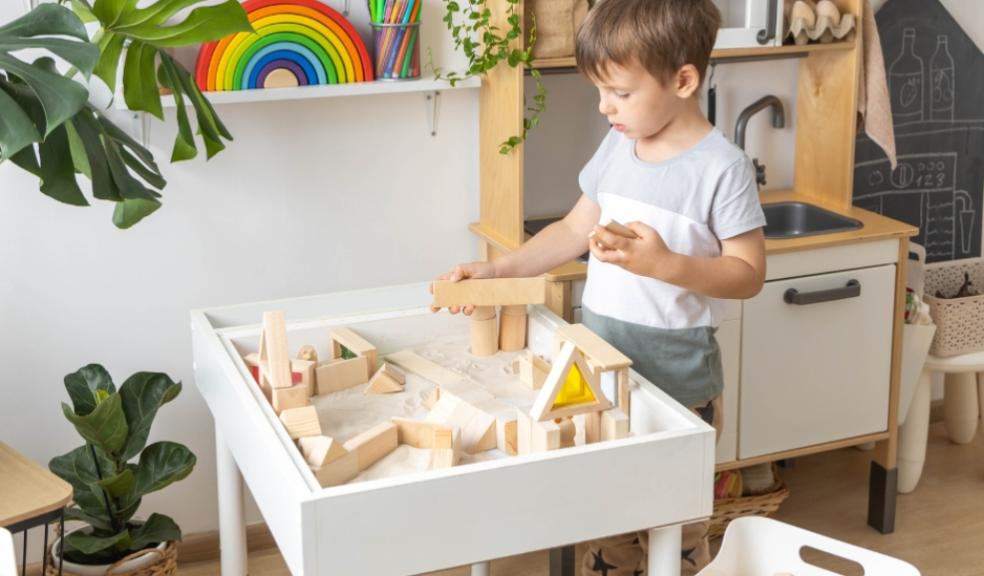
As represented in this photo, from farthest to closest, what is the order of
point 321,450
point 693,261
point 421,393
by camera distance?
1. point 421,393
2. point 693,261
3. point 321,450

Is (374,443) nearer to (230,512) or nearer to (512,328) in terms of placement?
(512,328)

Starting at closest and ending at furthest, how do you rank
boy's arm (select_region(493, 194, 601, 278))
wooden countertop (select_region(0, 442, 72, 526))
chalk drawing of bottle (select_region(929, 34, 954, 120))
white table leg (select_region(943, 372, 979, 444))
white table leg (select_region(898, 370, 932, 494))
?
wooden countertop (select_region(0, 442, 72, 526)) → boy's arm (select_region(493, 194, 601, 278)) → white table leg (select_region(898, 370, 932, 494)) → chalk drawing of bottle (select_region(929, 34, 954, 120)) → white table leg (select_region(943, 372, 979, 444))

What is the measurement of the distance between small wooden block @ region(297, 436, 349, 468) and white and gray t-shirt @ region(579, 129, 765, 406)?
626 mm

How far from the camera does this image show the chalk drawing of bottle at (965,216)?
138 inches

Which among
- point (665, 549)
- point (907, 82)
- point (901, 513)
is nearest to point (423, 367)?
point (665, 549)

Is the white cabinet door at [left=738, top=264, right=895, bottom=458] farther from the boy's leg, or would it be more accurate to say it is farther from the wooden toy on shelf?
the wooden toy on shelf

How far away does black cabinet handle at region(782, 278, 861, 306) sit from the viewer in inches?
110

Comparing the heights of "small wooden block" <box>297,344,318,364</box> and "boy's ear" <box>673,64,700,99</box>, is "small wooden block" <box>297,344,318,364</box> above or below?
below

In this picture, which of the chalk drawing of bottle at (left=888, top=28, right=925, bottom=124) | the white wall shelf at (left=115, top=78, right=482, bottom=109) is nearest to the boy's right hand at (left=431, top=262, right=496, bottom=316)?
the white wall shelf at (left=115, top=78, right=482, bottom=109)

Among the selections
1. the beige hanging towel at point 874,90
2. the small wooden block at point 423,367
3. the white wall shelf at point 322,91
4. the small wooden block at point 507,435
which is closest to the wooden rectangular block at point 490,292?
the small wooden block at point 423,367

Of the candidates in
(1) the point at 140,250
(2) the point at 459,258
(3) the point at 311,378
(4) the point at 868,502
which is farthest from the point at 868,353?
(1) the point at 140,250

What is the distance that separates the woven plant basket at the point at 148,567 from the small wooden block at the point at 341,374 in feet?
2.53

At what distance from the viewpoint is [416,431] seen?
72.2 inches

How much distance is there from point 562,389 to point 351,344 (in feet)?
1.59
